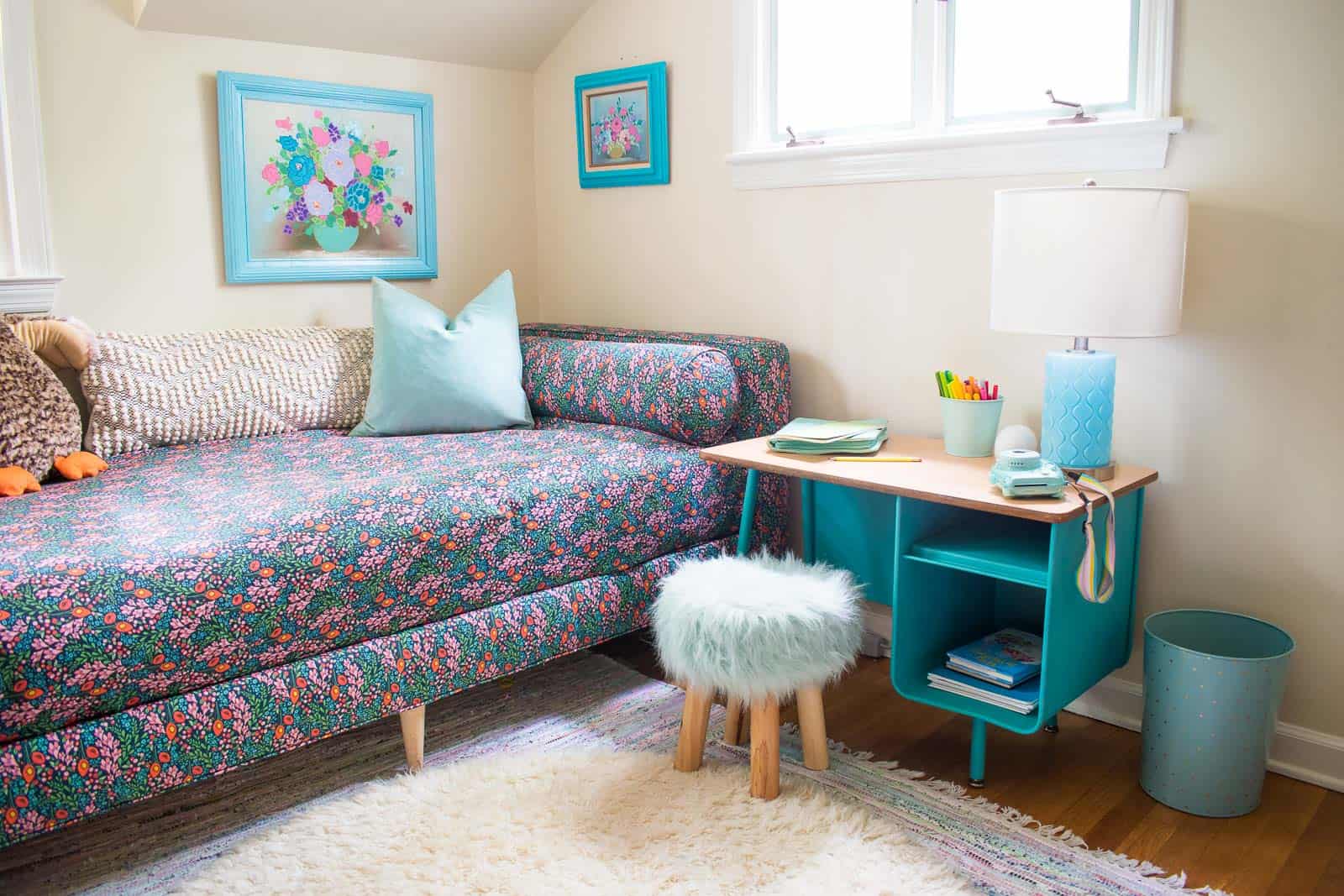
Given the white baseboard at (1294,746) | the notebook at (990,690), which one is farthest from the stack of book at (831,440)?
the white baseboard at (1294,746)

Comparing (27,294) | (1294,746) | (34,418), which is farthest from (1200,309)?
(27,294)

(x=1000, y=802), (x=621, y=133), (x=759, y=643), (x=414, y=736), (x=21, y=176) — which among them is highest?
(x=621, y=133)

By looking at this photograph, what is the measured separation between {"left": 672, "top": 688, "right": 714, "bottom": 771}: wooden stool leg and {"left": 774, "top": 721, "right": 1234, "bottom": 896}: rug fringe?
5.8 inches

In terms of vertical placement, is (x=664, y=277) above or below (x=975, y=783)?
above

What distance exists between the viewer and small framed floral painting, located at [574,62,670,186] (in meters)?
3.09

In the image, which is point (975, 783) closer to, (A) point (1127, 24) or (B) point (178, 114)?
(A) point (1127, 24)

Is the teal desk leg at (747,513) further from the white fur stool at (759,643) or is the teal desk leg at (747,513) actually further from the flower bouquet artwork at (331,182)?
the flower bouquet artwork at (331,182)

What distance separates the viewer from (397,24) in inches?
119

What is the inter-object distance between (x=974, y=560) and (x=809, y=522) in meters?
0.54

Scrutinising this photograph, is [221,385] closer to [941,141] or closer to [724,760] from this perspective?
[724,760]

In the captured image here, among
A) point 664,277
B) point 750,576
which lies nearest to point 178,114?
point 664,277

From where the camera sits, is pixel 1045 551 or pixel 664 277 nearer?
pixel 1045 551

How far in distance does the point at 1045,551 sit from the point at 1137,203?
2.16ft

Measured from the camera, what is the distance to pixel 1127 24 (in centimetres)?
225
